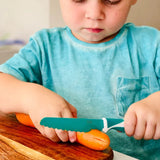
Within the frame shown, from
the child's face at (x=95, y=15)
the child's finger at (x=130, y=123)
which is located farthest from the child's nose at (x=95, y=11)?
the child's finger at (x=130, y=123)

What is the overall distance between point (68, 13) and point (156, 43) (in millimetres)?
324

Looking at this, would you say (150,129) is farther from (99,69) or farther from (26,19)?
(26,19)

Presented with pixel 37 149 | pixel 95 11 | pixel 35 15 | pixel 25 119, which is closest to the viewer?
pixel 37 149

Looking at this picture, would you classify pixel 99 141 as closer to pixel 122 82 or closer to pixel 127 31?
pixel 122 82

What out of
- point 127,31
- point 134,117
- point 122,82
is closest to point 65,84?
point 122,82

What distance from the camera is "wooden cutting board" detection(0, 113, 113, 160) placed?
434 millimetres

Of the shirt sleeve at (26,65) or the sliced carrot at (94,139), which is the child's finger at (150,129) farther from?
the shirt sleeve at (26,65)

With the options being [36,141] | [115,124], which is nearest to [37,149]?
[36,141]

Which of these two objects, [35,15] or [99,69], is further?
[35,15]

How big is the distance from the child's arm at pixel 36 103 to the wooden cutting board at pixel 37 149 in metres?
0.02

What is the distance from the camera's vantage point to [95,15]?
68 centimetres

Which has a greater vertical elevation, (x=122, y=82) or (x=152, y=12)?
(x=152, y=12)

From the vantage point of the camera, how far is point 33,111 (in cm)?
54

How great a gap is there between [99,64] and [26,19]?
91 centimetres
